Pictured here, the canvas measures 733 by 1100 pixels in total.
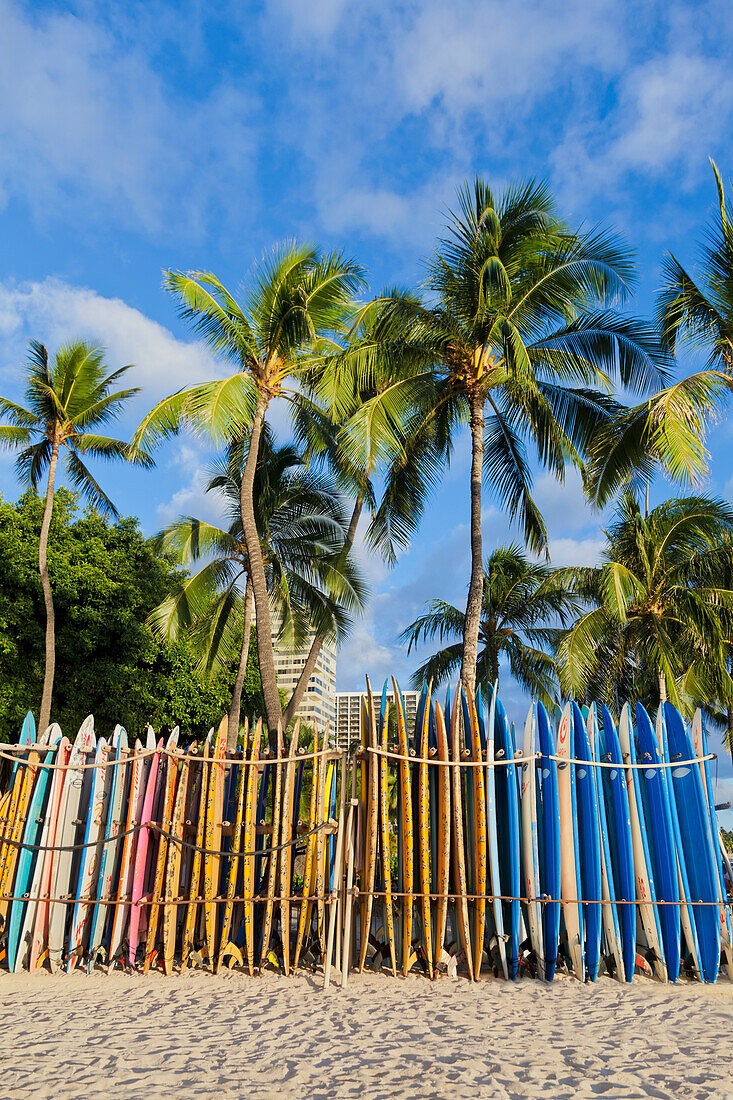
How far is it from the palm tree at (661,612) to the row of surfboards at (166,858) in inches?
388

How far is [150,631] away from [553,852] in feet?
44.3

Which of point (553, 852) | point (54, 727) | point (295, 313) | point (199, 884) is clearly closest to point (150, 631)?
point (295, 313)

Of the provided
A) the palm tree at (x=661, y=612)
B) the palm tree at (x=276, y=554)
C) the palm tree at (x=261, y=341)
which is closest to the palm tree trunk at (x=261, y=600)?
the palm tree at (x=261, y=341)

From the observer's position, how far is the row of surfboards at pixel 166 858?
530 cm

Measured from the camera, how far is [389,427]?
9.90 metres

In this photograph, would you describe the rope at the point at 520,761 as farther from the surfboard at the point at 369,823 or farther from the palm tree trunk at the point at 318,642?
the palm tree trunk at the point at 318,642

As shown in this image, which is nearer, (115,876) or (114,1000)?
(114,1000)

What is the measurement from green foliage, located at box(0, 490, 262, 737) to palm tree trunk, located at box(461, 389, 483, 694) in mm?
9051

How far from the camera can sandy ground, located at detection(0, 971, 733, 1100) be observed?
9.77 feet

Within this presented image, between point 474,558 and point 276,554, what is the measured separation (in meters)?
7.00

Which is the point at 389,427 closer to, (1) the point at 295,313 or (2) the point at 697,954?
(1) the point at 295,313

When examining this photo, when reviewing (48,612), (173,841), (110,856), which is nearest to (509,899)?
(173,841)

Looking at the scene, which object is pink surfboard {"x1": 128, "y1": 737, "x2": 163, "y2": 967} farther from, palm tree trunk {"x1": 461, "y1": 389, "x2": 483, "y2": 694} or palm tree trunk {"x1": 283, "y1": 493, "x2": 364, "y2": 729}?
palm tree trunk {"x1": 283, "y1": 493, "x2": 364, "y2": 729}

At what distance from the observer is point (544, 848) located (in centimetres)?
512
